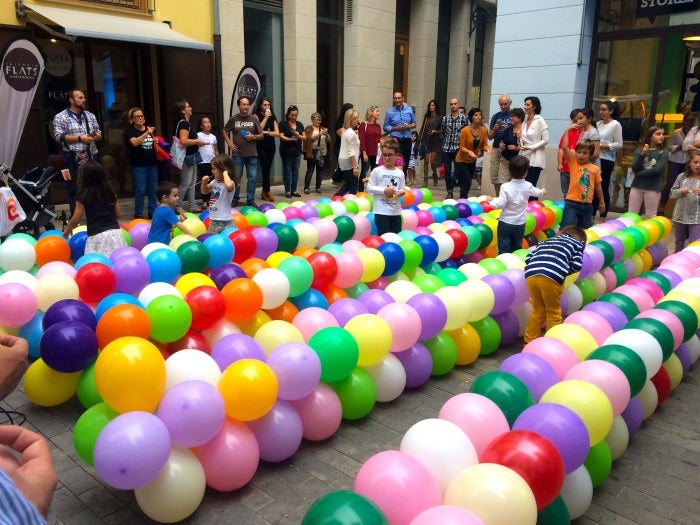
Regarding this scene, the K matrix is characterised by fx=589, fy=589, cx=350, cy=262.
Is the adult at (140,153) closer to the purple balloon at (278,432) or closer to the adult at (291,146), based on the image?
the adult at (291,146)

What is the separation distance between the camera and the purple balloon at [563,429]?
2584 mm

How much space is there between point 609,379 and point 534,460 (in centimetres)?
95

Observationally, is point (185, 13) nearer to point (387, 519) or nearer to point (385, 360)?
point (385, 360)

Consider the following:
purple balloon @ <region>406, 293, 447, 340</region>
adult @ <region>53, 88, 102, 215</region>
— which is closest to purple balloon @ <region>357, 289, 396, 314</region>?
purple balloon @ <region>406, 293, 447, 340</region>

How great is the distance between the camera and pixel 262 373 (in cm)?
312

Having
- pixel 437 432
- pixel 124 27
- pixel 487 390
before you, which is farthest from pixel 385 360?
pixel 124 27

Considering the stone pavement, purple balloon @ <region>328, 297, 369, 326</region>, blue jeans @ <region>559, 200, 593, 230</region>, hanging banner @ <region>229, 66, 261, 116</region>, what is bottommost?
the stone pavement

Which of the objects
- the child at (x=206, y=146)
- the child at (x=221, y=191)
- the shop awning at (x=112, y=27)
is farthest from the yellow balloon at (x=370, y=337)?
the shop awning at (x=112, y=27)

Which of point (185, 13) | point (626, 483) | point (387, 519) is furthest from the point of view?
point (185, 13)

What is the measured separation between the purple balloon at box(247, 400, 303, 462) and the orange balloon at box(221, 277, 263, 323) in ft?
3.20

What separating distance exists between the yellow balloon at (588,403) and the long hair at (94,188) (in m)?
4.40

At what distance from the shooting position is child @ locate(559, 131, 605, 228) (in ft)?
21.9

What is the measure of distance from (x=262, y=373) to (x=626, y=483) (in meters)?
2.12

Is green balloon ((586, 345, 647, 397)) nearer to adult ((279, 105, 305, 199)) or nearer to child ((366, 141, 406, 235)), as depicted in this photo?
child ((366, 141, 406, 235))
